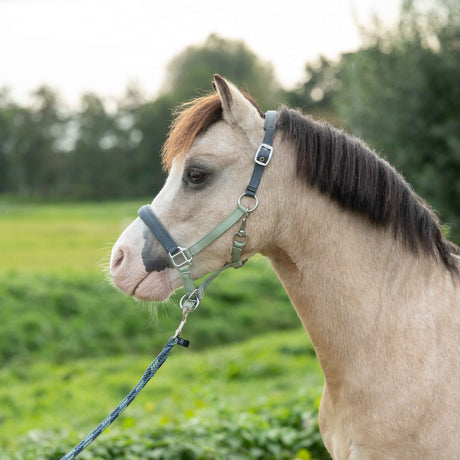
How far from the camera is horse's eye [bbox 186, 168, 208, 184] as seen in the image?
239 centimetres

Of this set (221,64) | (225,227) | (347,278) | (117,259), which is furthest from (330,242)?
(221,64)

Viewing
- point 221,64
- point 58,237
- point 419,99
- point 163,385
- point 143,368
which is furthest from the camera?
point 221,64

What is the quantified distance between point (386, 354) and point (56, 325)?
9.71 m

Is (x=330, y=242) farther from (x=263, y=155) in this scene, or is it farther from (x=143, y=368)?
(x=143, y=368)

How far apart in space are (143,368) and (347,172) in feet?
26.4

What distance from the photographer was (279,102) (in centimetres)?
1728

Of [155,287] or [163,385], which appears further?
[163,385]

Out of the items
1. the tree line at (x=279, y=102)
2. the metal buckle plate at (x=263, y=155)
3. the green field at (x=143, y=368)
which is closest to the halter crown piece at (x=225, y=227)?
the metal buckle plate at (x=263, y=155)

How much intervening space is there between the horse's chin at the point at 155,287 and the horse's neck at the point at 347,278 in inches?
22.6

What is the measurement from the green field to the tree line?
182 inches

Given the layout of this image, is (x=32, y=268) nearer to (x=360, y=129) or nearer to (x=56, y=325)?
(x=56, y=325)

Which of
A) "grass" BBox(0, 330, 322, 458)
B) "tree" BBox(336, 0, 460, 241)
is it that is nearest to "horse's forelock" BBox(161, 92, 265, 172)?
"grass" BBox(0, 330, 322, 458)

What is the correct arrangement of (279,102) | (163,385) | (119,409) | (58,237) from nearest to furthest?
(119,409), (163,385), (279,102), (58,237)

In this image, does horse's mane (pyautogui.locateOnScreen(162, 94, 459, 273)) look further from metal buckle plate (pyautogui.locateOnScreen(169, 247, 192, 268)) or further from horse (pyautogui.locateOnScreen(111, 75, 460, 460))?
metal buckle plate (pyautogui.locateOnScreen(169, 247, 192, 268))
